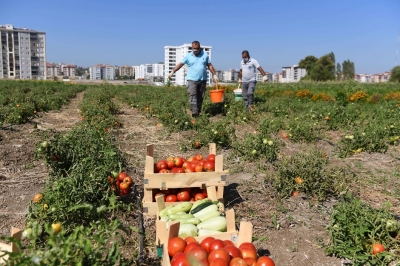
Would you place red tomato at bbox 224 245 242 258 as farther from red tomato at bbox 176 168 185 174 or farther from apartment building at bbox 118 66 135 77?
apartment building at bbox 118 66 135 77

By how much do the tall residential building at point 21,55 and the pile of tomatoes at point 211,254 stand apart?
11506 centimetres

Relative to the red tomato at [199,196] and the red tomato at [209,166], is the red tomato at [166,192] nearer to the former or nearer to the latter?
the red tomato at [199,196]

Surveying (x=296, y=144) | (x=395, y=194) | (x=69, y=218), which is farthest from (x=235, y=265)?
(x=296, y=144)

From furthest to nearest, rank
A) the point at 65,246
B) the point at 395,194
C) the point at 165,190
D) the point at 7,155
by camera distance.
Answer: the point at 7,155, the point at 395,194, the point at 165,190, the point at 65,246

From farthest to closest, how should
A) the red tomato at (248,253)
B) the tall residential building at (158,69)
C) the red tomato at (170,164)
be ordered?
1. the tall residential building at (158,69)
2. the red tomato at (170,164)
3. the red tomato at (248,253)

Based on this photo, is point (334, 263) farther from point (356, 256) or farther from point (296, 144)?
point (296, 144)

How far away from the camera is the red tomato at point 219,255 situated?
2.19 metres

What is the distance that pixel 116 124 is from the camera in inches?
343

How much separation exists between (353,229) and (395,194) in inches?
78.1

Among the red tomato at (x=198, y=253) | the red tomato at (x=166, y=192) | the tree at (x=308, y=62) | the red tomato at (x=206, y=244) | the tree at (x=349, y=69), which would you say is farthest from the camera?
the tree at (x=349, y=69)

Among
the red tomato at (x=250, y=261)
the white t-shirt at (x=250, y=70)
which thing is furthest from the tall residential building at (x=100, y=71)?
the red tomato at (x=250, y=261)

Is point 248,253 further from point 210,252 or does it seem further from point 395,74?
point 395,74

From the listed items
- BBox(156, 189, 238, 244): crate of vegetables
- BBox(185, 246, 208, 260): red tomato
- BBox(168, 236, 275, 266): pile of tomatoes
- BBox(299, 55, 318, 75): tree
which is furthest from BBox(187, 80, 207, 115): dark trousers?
BBox(299, 55, 318, 75): tree

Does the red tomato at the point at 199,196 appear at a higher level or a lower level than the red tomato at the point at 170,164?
lower
